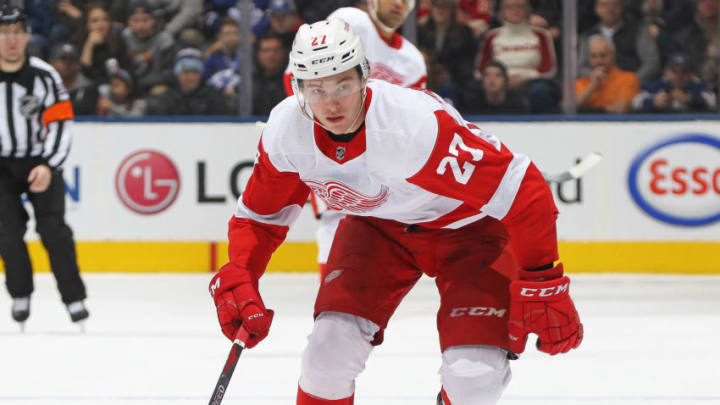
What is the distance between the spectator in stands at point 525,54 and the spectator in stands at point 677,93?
55 centimetres

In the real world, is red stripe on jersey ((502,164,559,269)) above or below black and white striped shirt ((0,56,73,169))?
above

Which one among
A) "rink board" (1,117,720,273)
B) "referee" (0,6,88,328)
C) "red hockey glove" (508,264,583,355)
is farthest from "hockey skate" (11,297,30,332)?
"red hockey glove" (508,264,583,355)

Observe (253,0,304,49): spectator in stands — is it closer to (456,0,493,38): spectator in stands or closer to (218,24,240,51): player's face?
(218,24,240,51): player's face

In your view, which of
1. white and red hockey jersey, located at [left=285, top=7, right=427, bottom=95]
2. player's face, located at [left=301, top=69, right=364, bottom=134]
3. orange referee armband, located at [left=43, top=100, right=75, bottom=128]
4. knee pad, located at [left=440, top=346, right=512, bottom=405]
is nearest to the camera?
player's face, located at [left=301, top=69, right=364, bottom=134]

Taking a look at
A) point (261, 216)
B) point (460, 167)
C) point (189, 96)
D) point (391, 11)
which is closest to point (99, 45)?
point (189, 96)

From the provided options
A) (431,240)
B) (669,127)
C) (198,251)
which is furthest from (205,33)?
(431,240)

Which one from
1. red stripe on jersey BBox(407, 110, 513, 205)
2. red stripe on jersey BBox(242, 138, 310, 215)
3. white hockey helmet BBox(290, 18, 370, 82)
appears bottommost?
red stripe on jersey BBox(242, 138, 310, 215)

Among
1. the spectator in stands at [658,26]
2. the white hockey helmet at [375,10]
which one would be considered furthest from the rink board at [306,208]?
the white hockey helmet at [375,10]

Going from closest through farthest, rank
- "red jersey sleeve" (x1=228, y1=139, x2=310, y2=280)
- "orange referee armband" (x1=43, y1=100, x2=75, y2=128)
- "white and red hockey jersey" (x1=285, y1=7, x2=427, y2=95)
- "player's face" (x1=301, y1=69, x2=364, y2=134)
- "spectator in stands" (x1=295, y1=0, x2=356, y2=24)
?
"player's face" (x1=301, y1=69, x2=364, y2=134), "red jersey sleeve" (x1=228, y1=139, x2=310, y2=280), "white and red hockey jersey" (x1=285, y1=7, x2=427, y2=95), "orange referee armband" (x1=43, y1=100, x2=75, y2=128), "spectator in stands" (x1=295, y1=0, x2=356, y2=24)

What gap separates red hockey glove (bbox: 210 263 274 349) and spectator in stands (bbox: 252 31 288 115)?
4.62 meters

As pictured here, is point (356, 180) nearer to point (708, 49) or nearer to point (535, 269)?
point (535, 269)

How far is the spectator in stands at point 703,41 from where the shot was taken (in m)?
7.10

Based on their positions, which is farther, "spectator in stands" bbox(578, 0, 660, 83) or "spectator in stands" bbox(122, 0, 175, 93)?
"spectator in stands" bbox(122, 0, 175, 93)

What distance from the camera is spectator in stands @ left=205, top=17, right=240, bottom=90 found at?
7285mm
